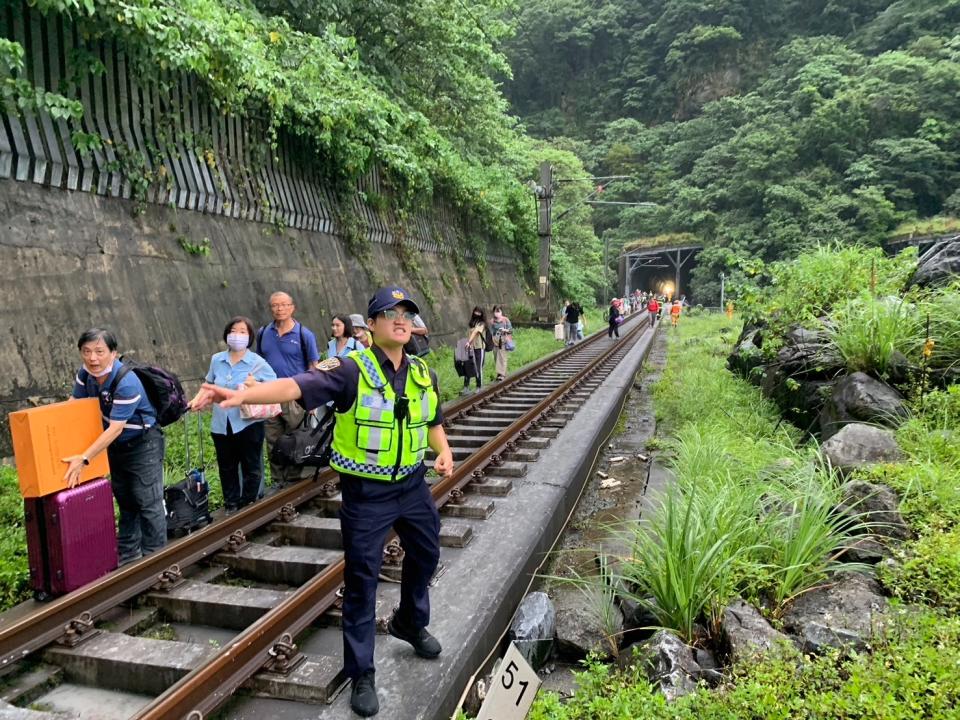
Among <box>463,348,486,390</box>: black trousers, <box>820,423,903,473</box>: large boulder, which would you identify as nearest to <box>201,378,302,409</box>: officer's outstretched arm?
<box>820,423,903,473</box>: large boulder

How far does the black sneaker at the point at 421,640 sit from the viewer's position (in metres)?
3.09

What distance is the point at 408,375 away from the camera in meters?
2.96

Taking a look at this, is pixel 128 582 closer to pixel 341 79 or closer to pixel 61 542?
pixel 61 542

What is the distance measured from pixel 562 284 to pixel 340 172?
23.3m

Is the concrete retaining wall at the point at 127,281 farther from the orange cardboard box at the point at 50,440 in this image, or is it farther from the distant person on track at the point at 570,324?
the distant person on track at the point at 570,324

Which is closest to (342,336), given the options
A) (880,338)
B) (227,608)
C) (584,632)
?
(227,608)

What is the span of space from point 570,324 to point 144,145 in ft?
51.9

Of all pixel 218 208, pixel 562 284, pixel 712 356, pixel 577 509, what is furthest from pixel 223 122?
pixel 562 284

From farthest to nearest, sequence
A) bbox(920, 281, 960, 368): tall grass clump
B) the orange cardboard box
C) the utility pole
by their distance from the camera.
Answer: the utility pole, bbox(920, 281, 960, 368): tall grass clump, the orange cardboard box

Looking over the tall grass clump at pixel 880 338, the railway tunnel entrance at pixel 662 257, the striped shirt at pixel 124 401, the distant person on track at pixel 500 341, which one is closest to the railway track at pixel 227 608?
the striped shirt at pixel 124 401

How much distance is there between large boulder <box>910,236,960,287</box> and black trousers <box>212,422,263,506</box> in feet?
26.4

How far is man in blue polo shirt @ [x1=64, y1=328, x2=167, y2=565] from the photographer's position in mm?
4070

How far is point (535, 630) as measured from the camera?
3469 mm

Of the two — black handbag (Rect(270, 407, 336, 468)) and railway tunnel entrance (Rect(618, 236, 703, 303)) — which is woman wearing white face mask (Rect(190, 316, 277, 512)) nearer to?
black handbag (Rect(270, 407, 336, 468))
